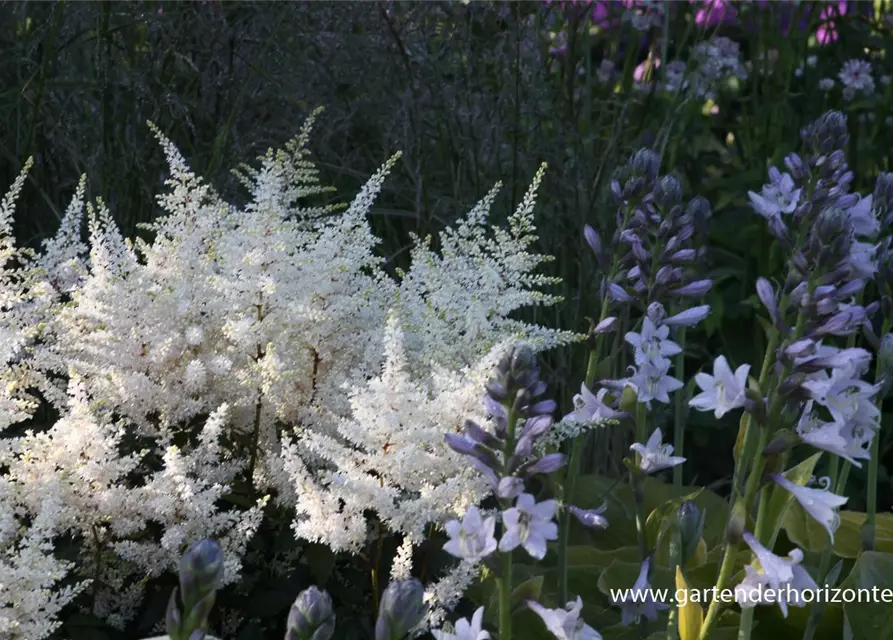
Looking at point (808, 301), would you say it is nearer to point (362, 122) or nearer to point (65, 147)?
point (65, 147)

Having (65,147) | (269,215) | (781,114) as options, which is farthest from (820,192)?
(781,114)

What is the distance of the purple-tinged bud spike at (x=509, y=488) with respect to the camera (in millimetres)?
1273

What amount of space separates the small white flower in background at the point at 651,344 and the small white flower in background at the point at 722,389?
0.28m

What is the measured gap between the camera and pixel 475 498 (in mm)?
1618

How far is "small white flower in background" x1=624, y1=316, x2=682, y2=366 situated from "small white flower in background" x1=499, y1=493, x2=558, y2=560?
491mm

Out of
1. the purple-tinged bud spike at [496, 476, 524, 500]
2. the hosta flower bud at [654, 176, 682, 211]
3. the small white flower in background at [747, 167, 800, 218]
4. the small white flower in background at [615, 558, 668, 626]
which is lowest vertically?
the small white flower in background at [615, 558, 668, 626]

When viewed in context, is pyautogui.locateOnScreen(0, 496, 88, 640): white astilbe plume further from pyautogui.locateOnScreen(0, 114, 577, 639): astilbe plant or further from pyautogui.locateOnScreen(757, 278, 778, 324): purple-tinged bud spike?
pyautogui.locateOnScreen(757, 278, 778, 324): purple-tinged bud spike

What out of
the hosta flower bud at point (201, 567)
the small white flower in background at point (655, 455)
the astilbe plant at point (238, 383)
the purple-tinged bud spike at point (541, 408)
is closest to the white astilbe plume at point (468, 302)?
the astilbe plant at point (238, 383)

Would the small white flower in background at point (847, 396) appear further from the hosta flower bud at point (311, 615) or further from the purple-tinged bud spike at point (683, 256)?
the hosta flower bud at point (311, 615)

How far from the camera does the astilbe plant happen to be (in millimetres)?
1650

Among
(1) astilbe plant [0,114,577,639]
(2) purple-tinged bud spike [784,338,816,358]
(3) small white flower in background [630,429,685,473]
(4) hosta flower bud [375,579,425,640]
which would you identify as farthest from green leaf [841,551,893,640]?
(4) hosta flower bud [375,579,425,640]

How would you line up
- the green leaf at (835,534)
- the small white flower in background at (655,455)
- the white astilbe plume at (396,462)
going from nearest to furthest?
the white astilbe plume at (396,462) → the small white flower in background at (655,455) → the green leaf at (835,534)

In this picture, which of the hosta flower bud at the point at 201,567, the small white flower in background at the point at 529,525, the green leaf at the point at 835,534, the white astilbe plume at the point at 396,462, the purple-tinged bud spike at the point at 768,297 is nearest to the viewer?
the hosta flower bud at the point at 201,567

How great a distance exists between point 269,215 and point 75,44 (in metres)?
1.36
